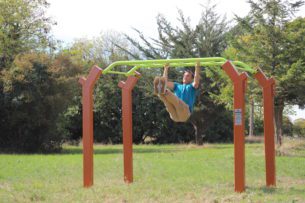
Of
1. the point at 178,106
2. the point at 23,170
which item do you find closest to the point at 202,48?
the point at 23,170

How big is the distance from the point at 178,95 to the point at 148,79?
17.7 m

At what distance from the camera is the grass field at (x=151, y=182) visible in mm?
8539

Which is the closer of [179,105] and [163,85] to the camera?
[163,85]

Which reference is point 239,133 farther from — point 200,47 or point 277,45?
point 200,47

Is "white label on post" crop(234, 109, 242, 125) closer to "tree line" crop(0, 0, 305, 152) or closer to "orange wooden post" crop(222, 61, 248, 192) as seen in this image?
"orange wooden post" crop(222, 61, 248, 192)

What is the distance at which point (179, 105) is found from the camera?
941cm

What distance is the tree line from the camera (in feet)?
60.2

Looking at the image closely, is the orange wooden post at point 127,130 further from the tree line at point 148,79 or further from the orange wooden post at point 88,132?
the tree line at point 148,79

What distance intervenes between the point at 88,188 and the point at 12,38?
83.4 ft

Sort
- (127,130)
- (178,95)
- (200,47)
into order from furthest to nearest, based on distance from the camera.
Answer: (200,47)
(127,130)
(178,95)

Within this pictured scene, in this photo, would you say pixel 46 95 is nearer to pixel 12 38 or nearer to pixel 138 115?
pixel 138 115

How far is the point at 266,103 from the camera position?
10.3m

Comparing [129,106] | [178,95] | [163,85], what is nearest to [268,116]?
[178,95]

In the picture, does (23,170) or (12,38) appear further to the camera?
(12,38)
